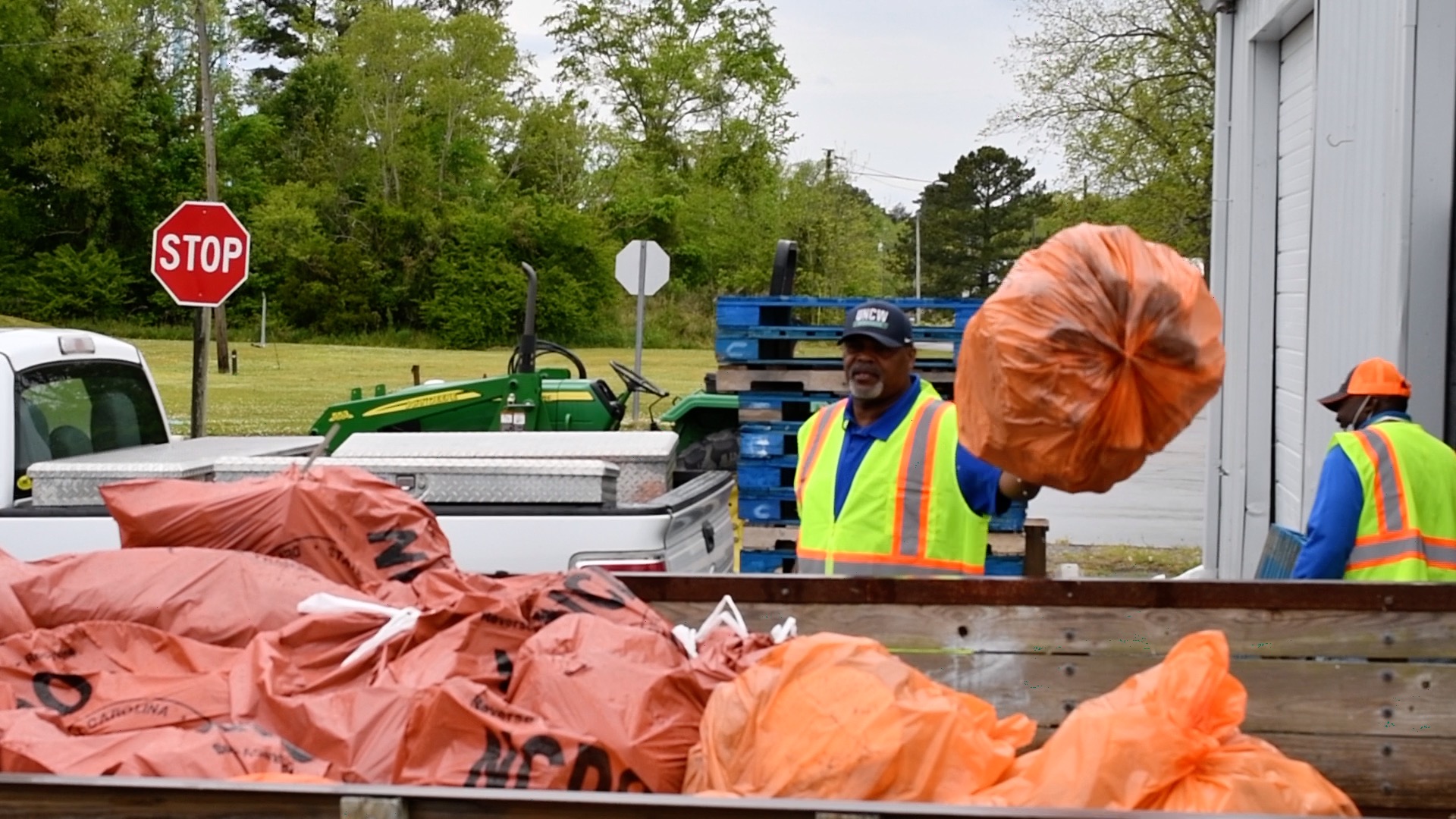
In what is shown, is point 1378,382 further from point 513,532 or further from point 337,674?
point 337,674

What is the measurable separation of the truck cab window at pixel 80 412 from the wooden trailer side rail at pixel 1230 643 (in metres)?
3.72

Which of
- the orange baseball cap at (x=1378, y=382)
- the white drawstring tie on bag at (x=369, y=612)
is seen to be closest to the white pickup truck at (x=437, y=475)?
the white drawstring tie on bag at (x=369, y=612)

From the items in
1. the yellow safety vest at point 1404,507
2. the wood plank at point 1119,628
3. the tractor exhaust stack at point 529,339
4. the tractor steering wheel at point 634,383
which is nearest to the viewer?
the wood plank at point 1119,628

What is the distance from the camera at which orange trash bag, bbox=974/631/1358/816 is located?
8.18 feet

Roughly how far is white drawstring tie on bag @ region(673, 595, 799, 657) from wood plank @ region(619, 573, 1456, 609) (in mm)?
178

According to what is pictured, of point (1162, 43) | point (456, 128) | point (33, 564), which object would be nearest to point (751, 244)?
point (456, 128)

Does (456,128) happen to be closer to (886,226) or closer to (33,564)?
(886,226)

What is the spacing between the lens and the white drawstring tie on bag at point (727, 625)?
3404 millimetres

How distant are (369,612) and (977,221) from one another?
3287 inches

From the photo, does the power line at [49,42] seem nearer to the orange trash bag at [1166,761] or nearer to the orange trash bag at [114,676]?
the orange trash bag at [114,676]

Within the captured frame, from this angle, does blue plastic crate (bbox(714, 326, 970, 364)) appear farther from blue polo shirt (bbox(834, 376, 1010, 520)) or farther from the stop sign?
the stop sign

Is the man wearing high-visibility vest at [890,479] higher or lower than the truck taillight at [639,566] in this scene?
higher

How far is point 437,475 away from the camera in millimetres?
6043

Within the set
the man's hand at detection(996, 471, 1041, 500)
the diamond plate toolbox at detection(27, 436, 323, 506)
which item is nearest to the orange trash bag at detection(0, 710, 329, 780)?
the man's hand at detection(996, 471, 1041, 500)
